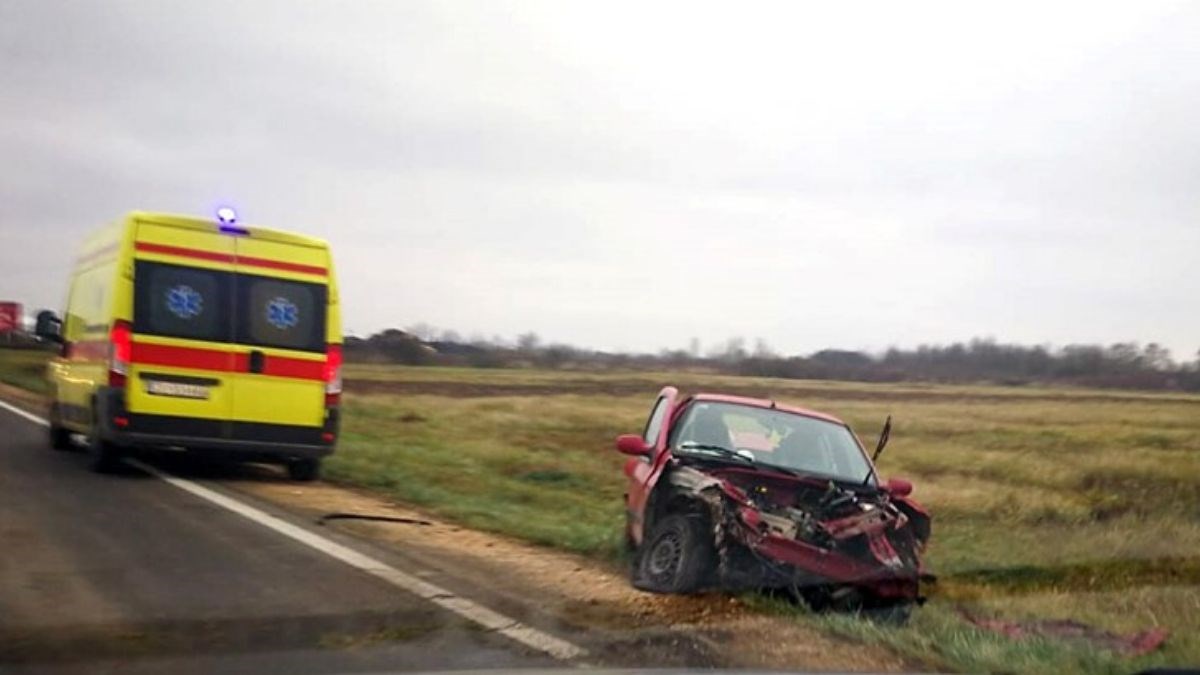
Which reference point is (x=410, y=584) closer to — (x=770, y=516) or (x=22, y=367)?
(x=770, y=516)

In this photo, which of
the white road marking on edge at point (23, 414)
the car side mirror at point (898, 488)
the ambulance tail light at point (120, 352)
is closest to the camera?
the car side mirror at point (898, 488)

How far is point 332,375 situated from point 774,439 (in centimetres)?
560

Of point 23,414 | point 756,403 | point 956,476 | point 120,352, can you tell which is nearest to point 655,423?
point 756,403

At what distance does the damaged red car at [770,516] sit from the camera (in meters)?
8.34

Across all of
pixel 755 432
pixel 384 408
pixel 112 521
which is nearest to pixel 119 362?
pixel 112 521

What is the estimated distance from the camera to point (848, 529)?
8414 mm

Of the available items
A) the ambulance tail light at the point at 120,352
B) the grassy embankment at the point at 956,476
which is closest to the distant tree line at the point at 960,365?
the grassy embankment at the point at 956,476

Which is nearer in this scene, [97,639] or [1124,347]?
[97,639]

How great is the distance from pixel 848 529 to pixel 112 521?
5533mm

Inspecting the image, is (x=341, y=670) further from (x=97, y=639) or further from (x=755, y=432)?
(x=755, y=432)

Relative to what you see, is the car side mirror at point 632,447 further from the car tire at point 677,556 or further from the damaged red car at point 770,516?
the car tire at point 677,556

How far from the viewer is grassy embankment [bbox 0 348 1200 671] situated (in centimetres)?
892

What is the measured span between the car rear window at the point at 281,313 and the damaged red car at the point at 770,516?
4835mm

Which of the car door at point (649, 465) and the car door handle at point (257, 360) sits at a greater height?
the car door handle at point (257, 360)
